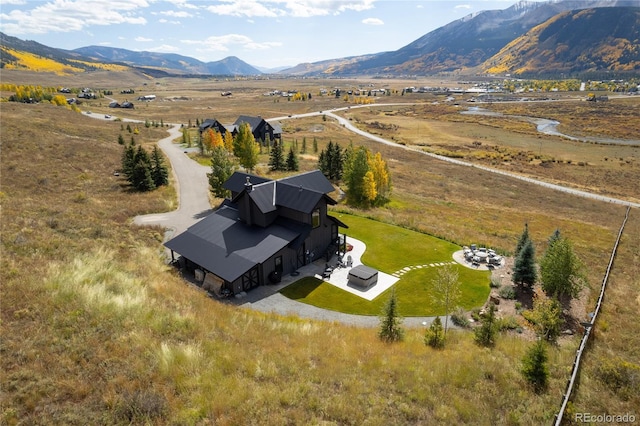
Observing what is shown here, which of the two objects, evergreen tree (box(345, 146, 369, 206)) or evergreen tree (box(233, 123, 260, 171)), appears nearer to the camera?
evergreen tree (box(345, 146, 369, 206))

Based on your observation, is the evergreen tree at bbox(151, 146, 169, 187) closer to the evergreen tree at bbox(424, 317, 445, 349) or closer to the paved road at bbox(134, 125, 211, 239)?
the paved road at bbox(134, 125, 211, 239)

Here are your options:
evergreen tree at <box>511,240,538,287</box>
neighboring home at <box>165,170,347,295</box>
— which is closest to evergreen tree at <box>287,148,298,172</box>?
neighboring home at <box>165,170,347,295</box>

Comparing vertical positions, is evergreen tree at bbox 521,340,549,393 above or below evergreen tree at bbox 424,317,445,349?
above

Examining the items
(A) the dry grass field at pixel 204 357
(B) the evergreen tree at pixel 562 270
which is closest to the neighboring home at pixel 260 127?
(A) the dry grass field at pixel 204 357

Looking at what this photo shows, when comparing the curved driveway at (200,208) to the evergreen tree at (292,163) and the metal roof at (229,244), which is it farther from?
the evergreen tree at (292,163)

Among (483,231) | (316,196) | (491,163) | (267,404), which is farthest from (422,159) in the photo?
(267,404)

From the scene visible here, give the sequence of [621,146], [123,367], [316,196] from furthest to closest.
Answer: [621,146] → [316,196] → [123,367]

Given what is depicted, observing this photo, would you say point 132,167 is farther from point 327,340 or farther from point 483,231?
point 483,231
